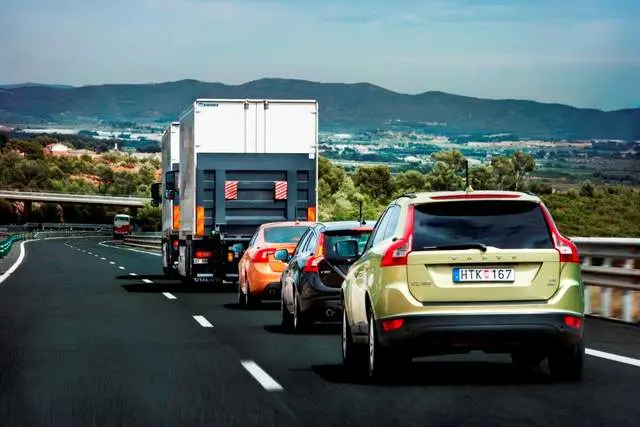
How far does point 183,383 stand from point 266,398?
4.16ft

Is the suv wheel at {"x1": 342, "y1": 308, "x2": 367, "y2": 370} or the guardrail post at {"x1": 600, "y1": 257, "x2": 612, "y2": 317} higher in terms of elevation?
the suv wheel at {"x1": 342, "y1": 308, "x2": 367, "y2": 370}

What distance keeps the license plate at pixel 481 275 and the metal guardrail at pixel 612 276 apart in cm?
761

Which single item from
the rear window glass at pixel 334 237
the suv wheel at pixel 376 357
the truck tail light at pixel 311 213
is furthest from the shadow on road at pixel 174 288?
the suv wheel at pixel 376 357

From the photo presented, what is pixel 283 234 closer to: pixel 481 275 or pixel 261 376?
pixel 261 376

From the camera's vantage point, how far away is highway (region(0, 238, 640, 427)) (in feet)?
30.5

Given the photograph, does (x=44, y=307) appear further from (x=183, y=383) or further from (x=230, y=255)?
(x=183, y=383)

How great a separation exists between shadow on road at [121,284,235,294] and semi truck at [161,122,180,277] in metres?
1.95

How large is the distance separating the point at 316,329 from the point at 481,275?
6.62 m

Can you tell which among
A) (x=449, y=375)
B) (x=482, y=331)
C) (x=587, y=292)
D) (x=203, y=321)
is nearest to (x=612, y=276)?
(x=587, y=292)

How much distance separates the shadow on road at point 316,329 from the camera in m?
16.7

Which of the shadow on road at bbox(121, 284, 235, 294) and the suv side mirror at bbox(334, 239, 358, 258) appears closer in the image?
the suv side mirror at bbox(334, 239, 358, 258)

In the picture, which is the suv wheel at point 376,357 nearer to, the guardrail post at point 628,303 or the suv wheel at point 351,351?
the suv wheel at point 351,351

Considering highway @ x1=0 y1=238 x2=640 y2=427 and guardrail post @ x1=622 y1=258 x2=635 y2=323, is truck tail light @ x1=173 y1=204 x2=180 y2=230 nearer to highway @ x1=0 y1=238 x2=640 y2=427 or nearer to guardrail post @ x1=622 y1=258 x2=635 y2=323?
highway @ x1=0 y1=238 x2=640 y2=427

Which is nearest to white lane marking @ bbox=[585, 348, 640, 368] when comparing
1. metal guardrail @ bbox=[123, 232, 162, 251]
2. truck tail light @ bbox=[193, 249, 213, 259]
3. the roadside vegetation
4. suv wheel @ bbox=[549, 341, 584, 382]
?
suv wheel @ bbox=[549, 341, 584, 382]
